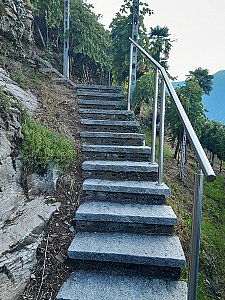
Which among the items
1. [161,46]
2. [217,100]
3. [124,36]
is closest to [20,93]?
[124,36]

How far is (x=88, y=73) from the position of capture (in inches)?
211

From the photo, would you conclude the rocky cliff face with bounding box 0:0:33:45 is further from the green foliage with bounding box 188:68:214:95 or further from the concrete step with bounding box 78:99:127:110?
the green foliage with bounding box 188:68:214:95

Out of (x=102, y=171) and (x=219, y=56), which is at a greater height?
(x=219, y=56)

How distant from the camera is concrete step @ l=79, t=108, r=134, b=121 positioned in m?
3.20

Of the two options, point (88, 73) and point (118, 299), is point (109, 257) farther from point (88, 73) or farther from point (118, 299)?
point (88, 73)

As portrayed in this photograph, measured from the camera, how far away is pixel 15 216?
162 centimetres

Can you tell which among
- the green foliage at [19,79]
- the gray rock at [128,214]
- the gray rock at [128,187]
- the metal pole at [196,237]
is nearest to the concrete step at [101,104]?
the green foliage at [19,79]

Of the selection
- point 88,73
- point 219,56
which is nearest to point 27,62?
point 88,73

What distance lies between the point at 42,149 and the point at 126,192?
660 mm

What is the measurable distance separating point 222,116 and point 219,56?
409cm

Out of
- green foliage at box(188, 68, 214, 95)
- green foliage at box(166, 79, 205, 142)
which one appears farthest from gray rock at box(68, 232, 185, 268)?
green foliage at box(188, 68, 214, 95)

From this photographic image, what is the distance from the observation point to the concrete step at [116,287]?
1398mm

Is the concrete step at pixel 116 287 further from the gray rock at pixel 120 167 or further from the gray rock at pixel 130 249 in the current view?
the gray rock at pixel 120 167

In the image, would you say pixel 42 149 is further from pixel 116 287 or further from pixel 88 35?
pixel 88 35
